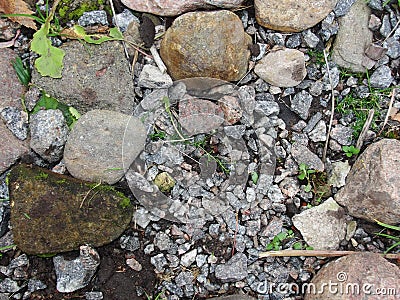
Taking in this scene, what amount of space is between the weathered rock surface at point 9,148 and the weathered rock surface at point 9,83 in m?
0.13

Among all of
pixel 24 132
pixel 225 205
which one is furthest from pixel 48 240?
pixel 225 205

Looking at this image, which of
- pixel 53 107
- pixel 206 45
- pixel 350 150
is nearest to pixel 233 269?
pixel 350 150

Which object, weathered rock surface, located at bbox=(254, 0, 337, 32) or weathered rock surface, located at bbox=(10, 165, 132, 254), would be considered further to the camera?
weathered rock surface, located at bbox=(254, 0, 337, 32)

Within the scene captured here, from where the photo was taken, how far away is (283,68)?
271cm

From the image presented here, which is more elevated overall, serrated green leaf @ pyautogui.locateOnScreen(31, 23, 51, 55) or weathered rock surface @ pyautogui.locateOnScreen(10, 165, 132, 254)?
serrated green leaf @ pyautogui.locateOnScreen(31, 23, 51, 55)

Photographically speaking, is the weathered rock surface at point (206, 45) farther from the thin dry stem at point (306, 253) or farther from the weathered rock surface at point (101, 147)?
the thin dry stem at point (306, 253)

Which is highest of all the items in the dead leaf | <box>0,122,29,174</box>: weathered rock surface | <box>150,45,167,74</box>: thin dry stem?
the dead leaf

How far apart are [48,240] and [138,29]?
125cm

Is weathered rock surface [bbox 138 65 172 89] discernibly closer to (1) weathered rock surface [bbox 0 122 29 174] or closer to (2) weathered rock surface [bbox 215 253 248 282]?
(1) weathered rock surface [bbox 0 122 29 174]

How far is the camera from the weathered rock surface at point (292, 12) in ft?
8.72

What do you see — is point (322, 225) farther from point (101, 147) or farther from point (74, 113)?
point (74, 113)

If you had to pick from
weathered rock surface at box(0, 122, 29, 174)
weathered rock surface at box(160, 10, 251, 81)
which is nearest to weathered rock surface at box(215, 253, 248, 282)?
weathered rock surface at box(160, 10, 251, 81)

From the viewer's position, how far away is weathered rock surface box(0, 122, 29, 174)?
266 cm

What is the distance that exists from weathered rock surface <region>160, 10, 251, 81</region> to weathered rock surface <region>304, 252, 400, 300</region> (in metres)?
1.16
